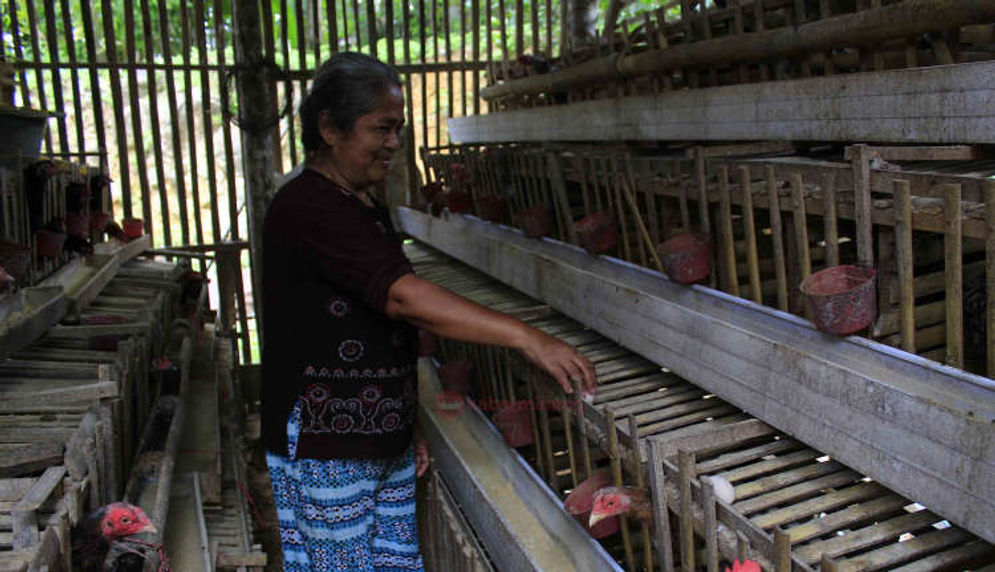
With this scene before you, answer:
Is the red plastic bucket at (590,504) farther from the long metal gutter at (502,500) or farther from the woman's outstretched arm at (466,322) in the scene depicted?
the woman's outstretched arm at (466,322)

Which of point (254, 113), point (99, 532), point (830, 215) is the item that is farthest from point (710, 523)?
point (254, 113)

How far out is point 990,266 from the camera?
6.56 feet

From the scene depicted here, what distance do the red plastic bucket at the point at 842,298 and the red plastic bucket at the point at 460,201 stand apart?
3195 millimetres

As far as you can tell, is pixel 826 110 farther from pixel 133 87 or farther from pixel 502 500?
pixel 133 87

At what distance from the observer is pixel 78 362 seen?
416cm

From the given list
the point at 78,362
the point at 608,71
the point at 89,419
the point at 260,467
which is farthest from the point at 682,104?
the point at 260,467

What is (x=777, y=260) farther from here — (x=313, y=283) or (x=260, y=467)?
(x=260, y=467)

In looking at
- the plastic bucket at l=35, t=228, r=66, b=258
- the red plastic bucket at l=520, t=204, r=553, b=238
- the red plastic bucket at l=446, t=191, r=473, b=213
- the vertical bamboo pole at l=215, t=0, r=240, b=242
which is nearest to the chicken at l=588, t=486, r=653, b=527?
the red plastic bucket at l=520, t=204, r=553, b=238

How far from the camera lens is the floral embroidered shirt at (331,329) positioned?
2357 mm

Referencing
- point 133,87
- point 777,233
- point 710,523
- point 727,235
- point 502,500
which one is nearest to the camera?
point 710,523

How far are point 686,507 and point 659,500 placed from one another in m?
0.12

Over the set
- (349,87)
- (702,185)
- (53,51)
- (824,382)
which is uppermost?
(53,51)

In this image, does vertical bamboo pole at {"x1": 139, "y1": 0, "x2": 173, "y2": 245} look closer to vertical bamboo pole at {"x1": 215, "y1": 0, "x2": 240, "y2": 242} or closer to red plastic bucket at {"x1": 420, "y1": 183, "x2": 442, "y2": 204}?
vertical bamboo pole at {"x1": 215, "y1": 0, "x2": 240, "y2": 242}

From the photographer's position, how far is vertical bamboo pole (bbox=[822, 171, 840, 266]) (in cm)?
239
